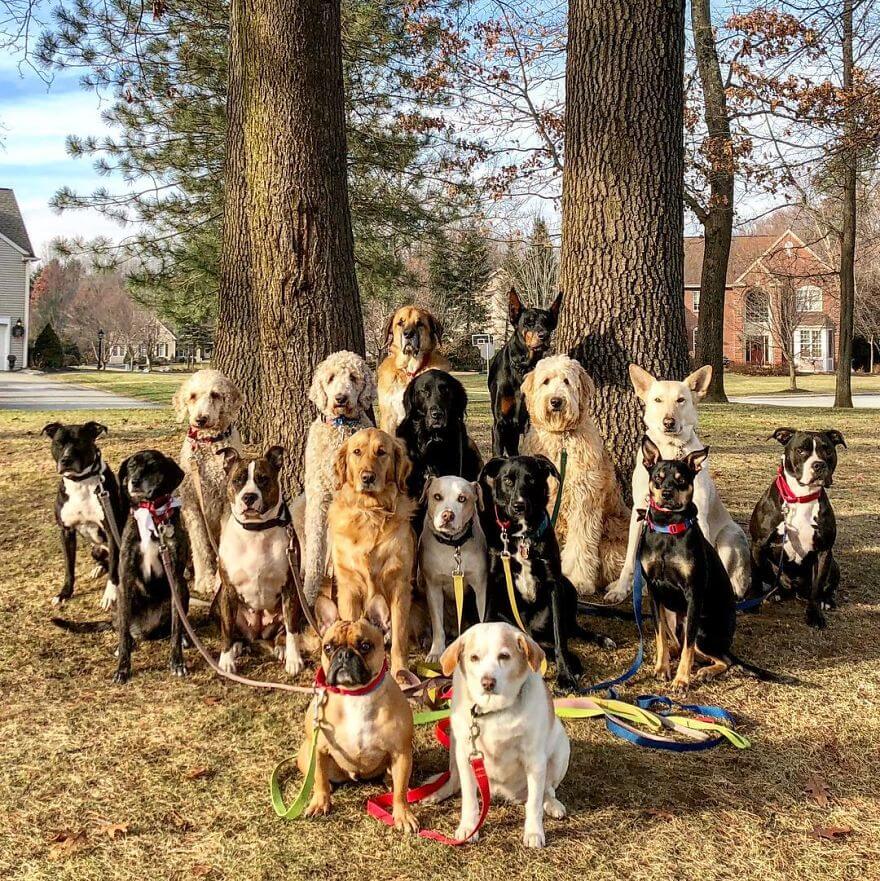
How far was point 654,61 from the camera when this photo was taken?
617 cm

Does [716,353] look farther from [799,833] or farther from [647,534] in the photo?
[799,833]

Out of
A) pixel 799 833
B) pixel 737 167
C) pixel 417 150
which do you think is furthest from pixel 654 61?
pixel 737 167

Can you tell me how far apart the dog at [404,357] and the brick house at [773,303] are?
72.8 feet

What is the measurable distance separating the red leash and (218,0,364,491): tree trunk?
3642 millimetres

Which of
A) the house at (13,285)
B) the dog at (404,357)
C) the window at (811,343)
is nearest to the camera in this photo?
the dog at (404,357)

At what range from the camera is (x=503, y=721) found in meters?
3.08

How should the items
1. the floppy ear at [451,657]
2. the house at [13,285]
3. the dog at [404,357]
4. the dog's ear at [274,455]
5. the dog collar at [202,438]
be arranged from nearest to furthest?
the floppy ear at [451,657], the dog's ear at [274,455], the dog at [404,357], the dog collar at [202,438], the house at [13,285]

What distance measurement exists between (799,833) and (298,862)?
189 centimetres

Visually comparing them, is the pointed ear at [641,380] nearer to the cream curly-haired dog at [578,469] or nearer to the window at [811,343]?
the cream curly-haired dog at [578,469]

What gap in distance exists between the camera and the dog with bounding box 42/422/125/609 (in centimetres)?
534

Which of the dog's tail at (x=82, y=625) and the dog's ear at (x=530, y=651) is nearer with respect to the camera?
the dog's ear at (x=530, y=651)

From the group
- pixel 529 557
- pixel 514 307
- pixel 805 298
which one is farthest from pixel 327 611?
pixel 805 298

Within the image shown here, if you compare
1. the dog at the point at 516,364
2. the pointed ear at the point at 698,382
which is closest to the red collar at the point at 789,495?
the pointed ear at the point at 698,382

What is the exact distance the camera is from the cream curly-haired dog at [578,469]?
560 cm
